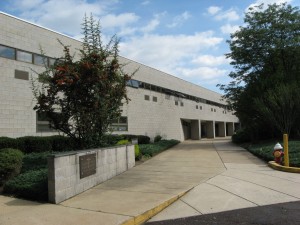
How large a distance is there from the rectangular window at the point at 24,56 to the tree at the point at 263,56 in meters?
14.7

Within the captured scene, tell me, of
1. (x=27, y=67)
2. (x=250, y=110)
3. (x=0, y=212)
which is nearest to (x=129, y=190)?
(x=0, y=212)

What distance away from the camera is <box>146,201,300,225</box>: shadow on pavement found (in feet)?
20.5

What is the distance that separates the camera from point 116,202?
7629 mm

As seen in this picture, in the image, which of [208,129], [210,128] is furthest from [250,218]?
[208,129]

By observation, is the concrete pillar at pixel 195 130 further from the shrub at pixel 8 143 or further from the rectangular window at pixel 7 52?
the shrub at pixel 8 143

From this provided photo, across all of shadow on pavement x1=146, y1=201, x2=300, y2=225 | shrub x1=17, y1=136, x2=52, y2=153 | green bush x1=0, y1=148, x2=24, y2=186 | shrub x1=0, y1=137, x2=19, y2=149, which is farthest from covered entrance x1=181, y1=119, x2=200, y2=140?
shadow on pavement x1=146, y1=201, x2=300, y2=225

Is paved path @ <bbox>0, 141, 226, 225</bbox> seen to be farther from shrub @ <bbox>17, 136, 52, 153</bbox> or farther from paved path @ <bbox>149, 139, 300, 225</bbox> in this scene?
shrub @ <bbox>17, 136, 52, 153</bbox>

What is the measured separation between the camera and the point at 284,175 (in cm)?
1153

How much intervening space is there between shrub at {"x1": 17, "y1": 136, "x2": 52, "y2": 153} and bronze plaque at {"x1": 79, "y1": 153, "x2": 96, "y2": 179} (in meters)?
6.19

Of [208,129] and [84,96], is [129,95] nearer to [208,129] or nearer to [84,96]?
[84,96]

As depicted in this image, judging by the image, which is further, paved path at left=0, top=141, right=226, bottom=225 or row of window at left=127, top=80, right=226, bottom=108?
row of window at left=127, top=80, right=226, bottom=108

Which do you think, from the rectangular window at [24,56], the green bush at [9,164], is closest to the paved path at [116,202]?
the green bush at [9,164]

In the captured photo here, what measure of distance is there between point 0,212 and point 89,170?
2828mm

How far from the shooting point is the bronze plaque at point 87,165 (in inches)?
354
